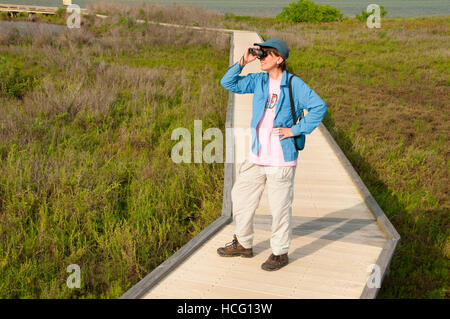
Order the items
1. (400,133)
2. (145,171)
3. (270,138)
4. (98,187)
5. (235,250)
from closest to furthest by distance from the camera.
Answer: (270,138), (235,250), (98,187), (145,171), (400,133)

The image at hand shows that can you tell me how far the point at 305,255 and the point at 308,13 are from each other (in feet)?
145

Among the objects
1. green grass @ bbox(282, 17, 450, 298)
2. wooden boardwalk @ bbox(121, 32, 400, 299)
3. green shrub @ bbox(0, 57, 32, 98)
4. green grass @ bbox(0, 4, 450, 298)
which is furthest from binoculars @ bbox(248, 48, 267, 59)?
green shrub @ bbox(0, 57, 32, 98)

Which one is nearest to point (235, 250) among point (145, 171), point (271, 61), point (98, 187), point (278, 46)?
point (271, 61)

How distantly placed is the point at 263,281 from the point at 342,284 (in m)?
0.66

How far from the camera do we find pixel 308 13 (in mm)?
44875

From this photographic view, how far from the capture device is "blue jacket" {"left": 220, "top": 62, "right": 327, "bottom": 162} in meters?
3.38

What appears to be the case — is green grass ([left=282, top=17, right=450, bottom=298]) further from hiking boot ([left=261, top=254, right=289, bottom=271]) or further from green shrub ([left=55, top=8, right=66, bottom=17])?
green shrub ([left=55, top=8, right=66, bottom=17])

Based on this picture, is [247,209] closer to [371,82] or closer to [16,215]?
[16,215]

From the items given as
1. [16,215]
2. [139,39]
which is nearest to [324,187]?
[16,215]

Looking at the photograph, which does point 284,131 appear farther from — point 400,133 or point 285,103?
point 400,133

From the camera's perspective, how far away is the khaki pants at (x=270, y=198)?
3.60 meters

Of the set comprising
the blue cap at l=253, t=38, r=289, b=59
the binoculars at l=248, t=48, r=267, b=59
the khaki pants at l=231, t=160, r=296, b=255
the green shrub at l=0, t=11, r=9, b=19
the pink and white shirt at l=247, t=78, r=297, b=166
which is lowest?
the khaki pants at l=231, t=160, r=296, b=255

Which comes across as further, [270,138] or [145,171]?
[145,171]

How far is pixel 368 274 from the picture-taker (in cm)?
382
